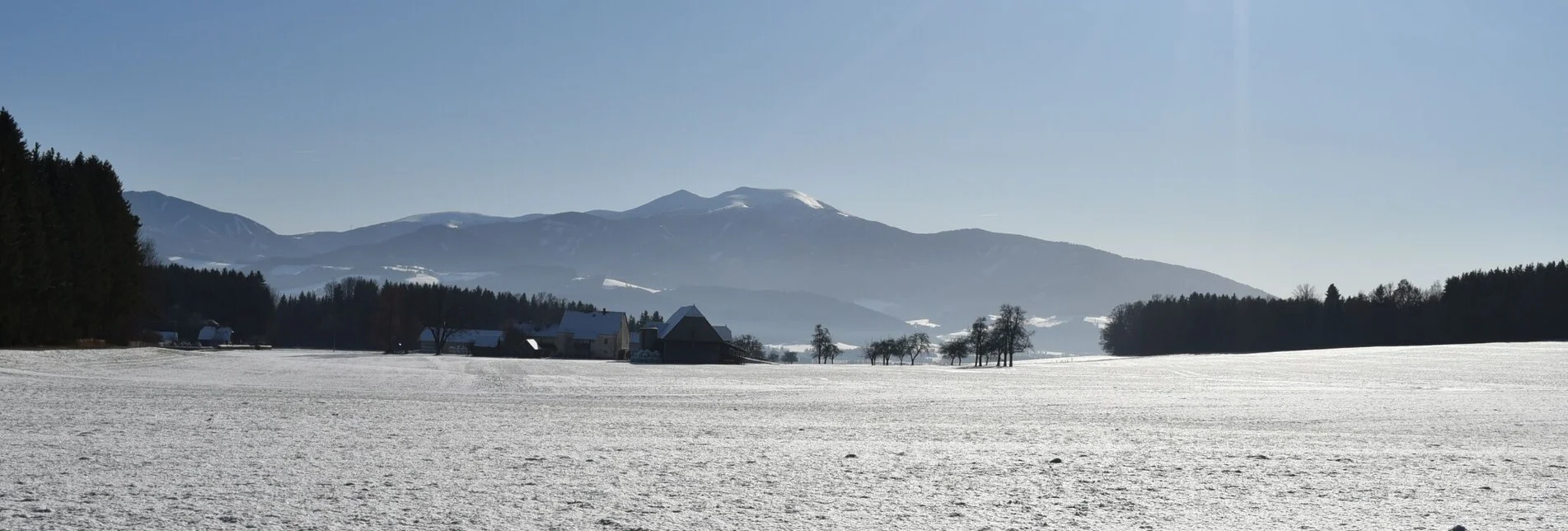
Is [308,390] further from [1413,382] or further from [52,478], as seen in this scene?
[1413,382]

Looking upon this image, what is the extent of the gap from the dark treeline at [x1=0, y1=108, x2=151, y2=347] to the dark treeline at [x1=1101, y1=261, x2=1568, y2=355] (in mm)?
120242

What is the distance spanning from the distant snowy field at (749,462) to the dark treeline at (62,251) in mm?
24084

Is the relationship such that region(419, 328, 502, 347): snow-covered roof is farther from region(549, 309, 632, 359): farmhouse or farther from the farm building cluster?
region(549, 309, 632, 359): farmhouse

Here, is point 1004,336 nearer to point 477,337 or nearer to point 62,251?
point 62,251

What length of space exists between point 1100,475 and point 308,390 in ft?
81.0

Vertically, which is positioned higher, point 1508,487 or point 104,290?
point 104,290

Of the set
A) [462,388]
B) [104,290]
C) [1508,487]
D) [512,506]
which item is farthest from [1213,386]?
[104,290]

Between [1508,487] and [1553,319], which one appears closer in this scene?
[1508,487]

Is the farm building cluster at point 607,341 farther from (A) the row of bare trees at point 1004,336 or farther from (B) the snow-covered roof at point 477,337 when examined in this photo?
(A) the row of bare trees at point 1004,336

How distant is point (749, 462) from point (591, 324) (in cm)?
14202

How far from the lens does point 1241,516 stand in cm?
1096

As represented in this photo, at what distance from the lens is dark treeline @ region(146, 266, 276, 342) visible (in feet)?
491

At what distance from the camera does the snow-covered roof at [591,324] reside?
152750mm

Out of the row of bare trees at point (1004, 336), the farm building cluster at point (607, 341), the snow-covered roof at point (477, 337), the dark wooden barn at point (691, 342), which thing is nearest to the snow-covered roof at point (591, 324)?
the farm building cluster at point (607, 341)
